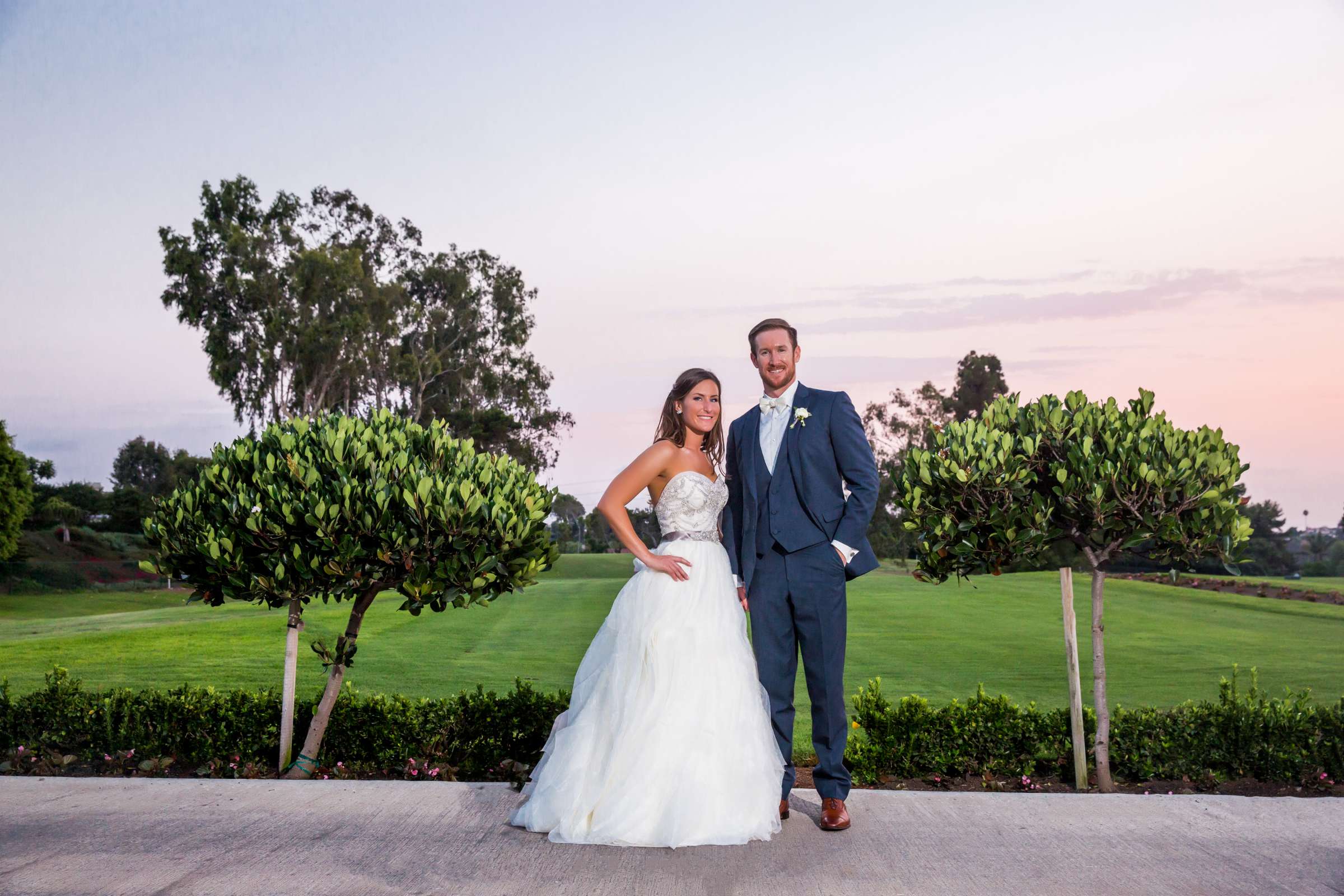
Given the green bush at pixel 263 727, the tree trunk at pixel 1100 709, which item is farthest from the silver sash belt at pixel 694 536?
the tree trunk at pixel 1100 709

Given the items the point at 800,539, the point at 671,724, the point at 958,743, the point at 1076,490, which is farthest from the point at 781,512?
the point at 958,743

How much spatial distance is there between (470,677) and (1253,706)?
408 inches

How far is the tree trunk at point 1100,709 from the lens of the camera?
6328 mm

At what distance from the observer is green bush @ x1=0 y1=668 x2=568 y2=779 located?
22.1 ft

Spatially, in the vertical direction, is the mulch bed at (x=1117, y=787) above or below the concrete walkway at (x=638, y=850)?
below

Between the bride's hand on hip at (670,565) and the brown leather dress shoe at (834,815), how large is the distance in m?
1.37

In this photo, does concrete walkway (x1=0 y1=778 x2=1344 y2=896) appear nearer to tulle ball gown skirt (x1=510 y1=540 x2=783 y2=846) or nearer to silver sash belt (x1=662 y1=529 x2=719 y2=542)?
tulle ball gown skirt (x1=510 y1=540 x2=783 y2=846)

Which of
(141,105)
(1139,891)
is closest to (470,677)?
(1139,891)

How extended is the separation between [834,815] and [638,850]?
1.06 meters

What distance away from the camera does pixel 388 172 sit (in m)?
28.6

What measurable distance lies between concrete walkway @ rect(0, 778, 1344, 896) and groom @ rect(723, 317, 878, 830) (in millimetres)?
568

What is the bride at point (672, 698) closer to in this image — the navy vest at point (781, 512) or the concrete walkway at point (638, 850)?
the concrete walkway at point (638, 850)

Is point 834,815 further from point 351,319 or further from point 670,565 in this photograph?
point 351,319

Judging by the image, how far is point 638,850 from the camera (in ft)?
15.1
